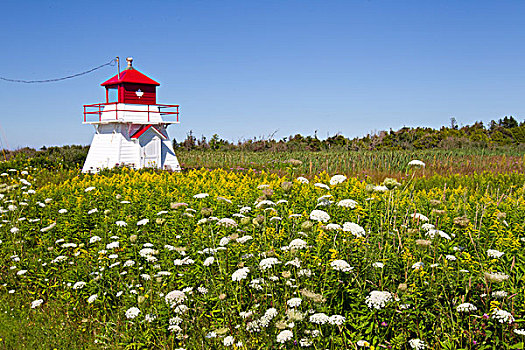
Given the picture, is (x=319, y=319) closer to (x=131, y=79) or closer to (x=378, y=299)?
(x=378, y=299)

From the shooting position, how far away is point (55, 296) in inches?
240

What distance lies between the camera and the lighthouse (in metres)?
20.4

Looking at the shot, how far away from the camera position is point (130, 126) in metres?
20.6

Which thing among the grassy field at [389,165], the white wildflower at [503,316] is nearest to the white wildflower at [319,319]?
the white wildflower at [503,316]

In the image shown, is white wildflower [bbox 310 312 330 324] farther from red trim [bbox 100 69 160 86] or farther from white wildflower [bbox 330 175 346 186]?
red trim [bbox 100 69 160 86]

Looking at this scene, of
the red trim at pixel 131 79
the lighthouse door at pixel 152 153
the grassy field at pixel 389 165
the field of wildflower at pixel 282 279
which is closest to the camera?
the field of wildflower at pixel 282 279

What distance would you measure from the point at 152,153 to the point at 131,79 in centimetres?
376

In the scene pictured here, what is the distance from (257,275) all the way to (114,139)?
17877 mm

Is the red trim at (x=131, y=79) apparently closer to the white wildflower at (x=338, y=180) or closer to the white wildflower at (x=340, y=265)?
the white wildflower at (x=338, y=180)

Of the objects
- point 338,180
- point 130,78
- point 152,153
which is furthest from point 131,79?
point 338,180

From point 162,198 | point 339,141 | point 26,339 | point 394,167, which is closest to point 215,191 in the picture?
point 162,198

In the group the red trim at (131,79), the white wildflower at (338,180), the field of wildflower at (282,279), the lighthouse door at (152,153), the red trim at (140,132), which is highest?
the red trim at (131,79)

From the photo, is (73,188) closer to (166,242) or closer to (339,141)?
(166,242)

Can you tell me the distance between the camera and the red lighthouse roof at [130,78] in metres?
20.4
